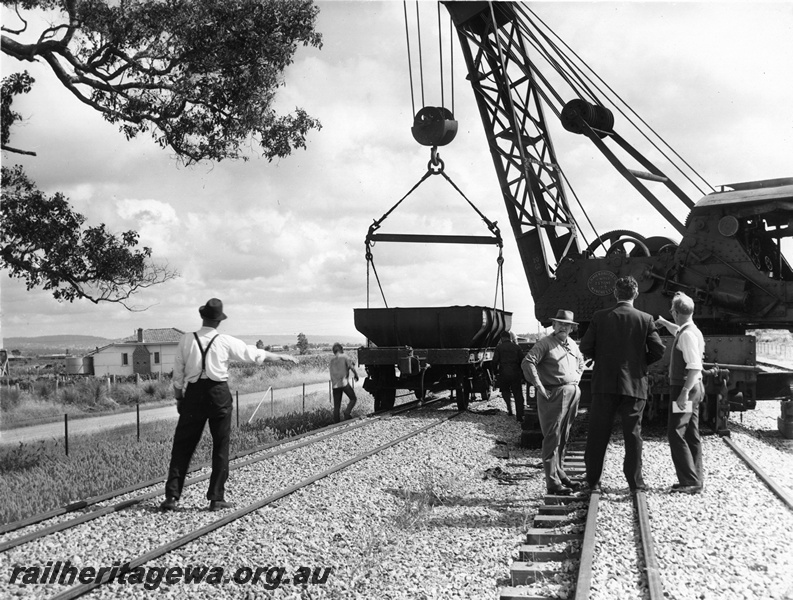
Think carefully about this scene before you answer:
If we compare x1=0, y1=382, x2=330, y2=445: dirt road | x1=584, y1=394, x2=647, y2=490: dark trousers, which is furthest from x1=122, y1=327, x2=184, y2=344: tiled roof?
x1=584, y1=394, x2=647, y2=490: dark trousers

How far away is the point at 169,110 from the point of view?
10.5 metres

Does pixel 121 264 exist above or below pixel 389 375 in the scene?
above

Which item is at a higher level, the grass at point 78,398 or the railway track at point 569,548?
the railway track at point 569,548

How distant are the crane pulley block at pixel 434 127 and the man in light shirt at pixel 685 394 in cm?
772

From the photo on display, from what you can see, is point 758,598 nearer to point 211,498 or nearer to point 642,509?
point 642,509

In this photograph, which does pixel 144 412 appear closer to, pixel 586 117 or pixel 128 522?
pixel 586 117

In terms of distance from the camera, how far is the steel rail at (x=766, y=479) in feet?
19.1

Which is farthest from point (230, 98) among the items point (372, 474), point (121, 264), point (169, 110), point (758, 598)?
point (758, 598)

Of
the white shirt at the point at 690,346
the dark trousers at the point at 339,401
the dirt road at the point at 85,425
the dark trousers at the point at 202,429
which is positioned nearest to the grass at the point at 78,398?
the dirt road at the point at 85,425

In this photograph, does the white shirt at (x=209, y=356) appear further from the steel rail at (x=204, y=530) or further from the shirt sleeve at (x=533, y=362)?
the shirt sleeve at (x=533, y=362)

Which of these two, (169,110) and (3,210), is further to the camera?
(169,110)

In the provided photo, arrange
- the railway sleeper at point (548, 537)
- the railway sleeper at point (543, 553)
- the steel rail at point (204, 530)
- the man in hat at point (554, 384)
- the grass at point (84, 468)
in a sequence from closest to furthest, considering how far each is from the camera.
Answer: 1. the steel rail at point (204, 530)
2. the railway sleeper at point (543, 553)
3. the railway sleeper at point (548, 537)
4. the man in hat at point (554, 384)
5. the grass at point (84, 468)

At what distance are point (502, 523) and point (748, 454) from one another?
4209mm

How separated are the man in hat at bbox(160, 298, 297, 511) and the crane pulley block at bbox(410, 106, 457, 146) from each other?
26.3 ft
